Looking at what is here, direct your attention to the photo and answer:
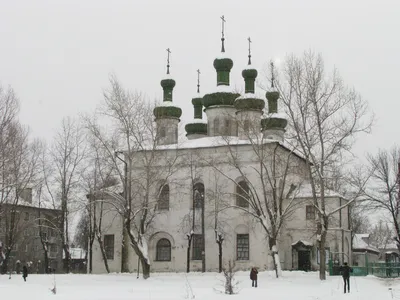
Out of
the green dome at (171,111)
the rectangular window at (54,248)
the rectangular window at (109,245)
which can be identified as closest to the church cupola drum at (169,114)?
the green dome at (171,111)

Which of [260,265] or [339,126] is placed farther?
[260,265]

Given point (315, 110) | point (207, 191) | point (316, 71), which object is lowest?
point (207, 191)

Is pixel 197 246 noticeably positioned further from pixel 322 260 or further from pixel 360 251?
pixel 360 251

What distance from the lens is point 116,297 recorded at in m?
18.3

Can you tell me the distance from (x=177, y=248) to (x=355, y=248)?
16236mm

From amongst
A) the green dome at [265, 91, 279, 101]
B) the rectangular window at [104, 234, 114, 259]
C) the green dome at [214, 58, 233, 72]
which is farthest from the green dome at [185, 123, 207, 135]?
the green dome at [265, 91, 279, 101]

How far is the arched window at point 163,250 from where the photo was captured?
38094 mm

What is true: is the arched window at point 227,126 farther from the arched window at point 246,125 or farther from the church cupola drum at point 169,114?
the arched window at point 246,125

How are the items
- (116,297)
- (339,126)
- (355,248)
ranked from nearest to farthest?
(116,297) < (339,126) < (355,248)

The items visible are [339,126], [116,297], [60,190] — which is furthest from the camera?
[60,190]

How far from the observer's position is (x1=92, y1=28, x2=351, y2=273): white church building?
36250 mm

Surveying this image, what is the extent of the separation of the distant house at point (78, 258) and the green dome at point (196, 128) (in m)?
24.5

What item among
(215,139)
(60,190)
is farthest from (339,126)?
(60,190)

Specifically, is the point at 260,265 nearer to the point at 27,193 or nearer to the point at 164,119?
the point at 164,119
